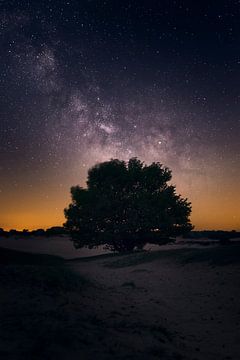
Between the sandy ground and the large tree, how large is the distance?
1872 cm

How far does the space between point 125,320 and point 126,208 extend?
2746 centimetres

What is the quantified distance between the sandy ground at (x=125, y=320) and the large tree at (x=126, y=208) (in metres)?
18.7

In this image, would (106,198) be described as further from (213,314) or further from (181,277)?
(213,314)

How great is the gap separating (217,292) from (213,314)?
3.06 meters

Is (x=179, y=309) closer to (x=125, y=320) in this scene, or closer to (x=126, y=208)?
(x=125, y=320)

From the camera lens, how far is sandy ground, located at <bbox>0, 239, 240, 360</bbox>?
7023 mm

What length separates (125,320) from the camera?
9.66 metres

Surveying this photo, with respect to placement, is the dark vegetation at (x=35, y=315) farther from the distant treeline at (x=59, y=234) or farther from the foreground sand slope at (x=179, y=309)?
the distant treeline at (x=59, y=234)

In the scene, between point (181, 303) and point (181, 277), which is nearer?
point (181, 303)

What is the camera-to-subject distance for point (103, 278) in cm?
2105

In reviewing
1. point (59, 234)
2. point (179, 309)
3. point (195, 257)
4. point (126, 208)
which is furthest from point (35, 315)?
point (59, 234)

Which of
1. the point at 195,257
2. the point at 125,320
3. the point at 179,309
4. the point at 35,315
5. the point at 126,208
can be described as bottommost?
the point at 179,309

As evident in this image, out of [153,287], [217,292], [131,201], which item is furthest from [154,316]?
[131,201]

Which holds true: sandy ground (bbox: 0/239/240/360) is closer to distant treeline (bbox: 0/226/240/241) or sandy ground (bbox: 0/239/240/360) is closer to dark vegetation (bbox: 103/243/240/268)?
dark vegetation (bbox: 103/243/240/268)
